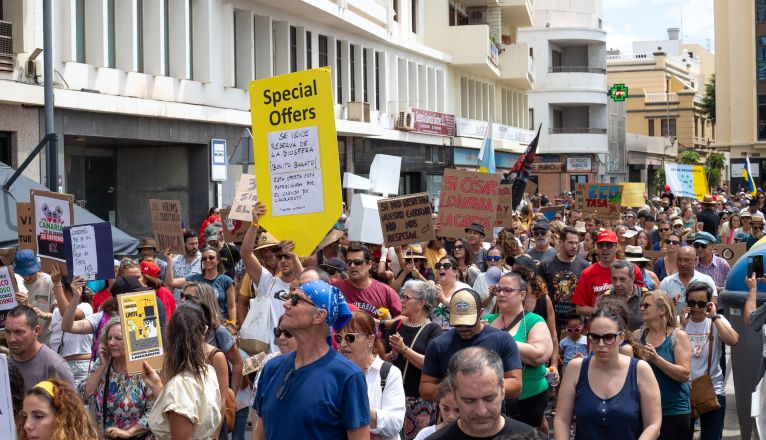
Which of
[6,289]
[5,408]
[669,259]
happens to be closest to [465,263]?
[669,259]

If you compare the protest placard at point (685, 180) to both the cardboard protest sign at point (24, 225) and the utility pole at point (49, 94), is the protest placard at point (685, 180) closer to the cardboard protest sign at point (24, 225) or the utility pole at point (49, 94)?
the utility pole at point (49, 94)

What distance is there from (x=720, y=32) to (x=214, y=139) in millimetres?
51747

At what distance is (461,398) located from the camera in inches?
183

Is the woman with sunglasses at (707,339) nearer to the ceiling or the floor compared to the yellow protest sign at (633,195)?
nearer to the floor

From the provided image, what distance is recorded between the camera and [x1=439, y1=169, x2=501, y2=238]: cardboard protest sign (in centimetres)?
1438

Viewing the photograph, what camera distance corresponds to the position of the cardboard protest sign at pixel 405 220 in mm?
12070

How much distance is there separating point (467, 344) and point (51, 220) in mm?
5106

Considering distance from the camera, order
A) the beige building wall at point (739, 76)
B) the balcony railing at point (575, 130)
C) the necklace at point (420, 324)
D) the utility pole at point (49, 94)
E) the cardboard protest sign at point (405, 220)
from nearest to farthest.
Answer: the necklace at point (420, 324)
the cardboard protest sign at point (405, 220)
the utility pole at point (49, 94)
the balcony railing at point (575, 130)
the beige building wall at point (739, 76)

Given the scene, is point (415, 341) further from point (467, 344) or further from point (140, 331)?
point (140, 331)

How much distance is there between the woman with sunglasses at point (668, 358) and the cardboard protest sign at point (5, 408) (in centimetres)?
405

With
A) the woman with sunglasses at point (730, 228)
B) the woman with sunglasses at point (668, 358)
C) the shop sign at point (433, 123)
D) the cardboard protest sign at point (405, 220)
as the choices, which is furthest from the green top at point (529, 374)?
the shop sign at point (433, 123)

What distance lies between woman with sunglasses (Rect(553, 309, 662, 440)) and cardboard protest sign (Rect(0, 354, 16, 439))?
2.89 meters

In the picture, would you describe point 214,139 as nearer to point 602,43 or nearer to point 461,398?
point 461,398

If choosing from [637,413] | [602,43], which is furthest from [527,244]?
[602,43]
